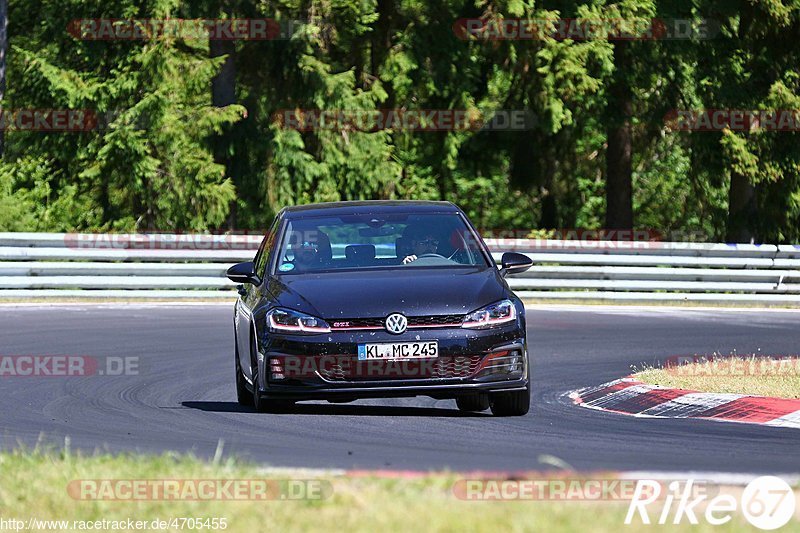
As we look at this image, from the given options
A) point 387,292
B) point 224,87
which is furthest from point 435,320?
point 224,87

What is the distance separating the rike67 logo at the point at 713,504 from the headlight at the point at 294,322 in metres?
3.89

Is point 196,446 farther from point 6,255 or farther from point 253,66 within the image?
point 253,66

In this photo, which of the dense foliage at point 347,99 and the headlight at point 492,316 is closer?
the headlight at point 492,316

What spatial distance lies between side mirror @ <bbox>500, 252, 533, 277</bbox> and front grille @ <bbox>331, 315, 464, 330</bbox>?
1.34 m

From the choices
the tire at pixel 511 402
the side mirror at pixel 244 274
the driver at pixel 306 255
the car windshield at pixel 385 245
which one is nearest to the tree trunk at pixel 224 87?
the side mirror at pixel 244 274

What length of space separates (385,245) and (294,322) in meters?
1.45

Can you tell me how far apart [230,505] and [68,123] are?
25.6m

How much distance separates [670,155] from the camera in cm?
4806

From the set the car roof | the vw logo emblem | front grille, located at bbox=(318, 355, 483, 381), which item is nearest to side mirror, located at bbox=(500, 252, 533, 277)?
the car roof

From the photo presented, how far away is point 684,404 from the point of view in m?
11.8

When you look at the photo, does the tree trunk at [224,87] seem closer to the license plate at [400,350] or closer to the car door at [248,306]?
the car door at [248,306]

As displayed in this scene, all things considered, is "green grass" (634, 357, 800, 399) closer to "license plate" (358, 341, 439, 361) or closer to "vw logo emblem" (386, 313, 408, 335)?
"license plate" (358, 341, 439, 361)

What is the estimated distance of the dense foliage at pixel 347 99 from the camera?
30812 mm

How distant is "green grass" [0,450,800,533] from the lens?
5.94m
